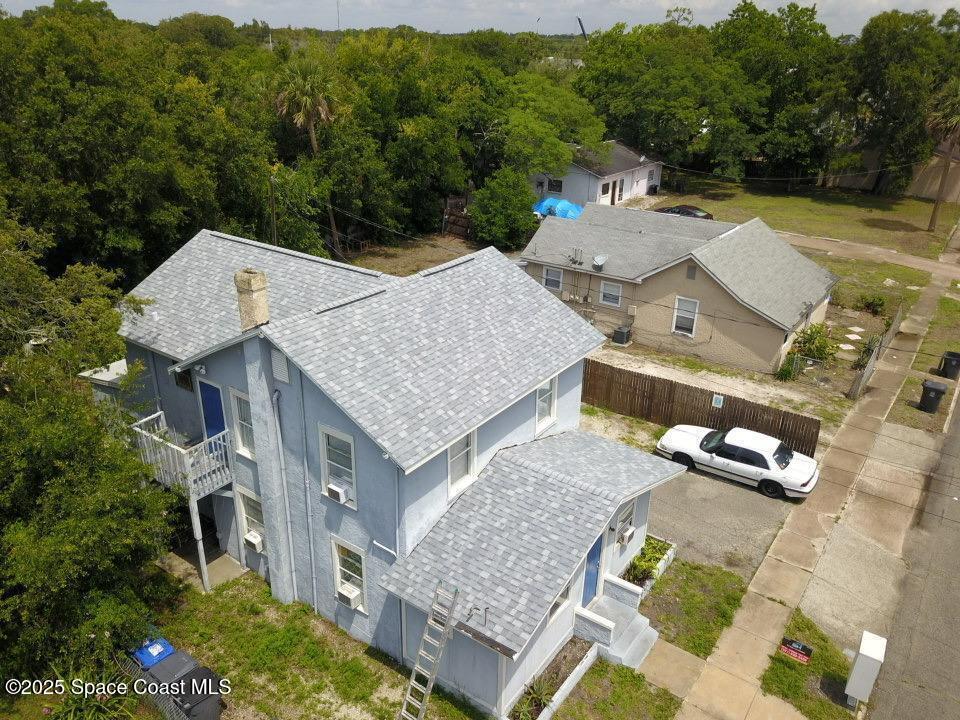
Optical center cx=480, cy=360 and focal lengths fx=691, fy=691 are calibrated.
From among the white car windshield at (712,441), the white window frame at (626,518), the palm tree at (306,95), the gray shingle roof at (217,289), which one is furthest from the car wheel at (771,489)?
the palm tree at (306,95)

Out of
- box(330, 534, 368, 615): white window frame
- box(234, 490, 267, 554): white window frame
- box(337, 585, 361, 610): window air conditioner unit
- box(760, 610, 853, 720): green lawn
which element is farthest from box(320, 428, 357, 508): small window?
box(760, 610, 853, 720): green lawn

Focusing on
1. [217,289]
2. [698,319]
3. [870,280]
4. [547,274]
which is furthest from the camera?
[870,280]

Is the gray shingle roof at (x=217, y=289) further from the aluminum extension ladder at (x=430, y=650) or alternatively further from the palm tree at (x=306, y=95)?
the palm tree at (x=306, y=95)

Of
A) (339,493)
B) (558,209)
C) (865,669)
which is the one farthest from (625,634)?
(558,209)

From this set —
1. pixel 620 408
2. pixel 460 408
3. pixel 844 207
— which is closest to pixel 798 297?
pixel 620 408

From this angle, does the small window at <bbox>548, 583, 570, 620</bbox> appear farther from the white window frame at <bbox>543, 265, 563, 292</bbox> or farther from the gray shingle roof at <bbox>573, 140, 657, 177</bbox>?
the gray shingle roof at <bbox>573, 140, 657, 177</bbox>

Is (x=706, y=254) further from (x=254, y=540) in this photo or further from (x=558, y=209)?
(x=254, y=540)
